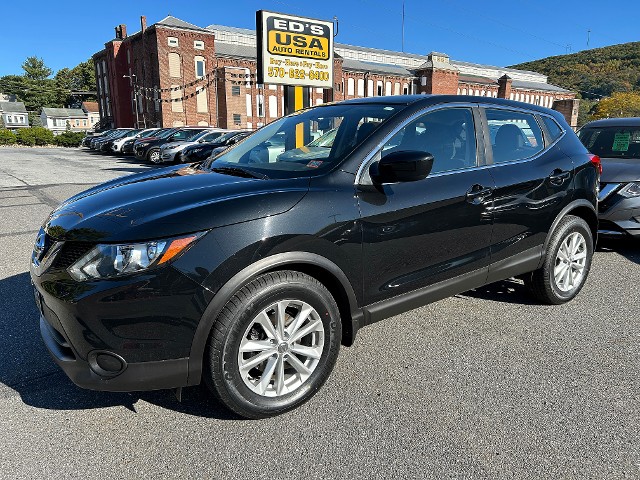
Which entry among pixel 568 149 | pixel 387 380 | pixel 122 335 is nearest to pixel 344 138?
pixel 387 380

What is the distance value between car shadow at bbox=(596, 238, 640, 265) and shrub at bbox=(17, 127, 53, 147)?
42.9 meters

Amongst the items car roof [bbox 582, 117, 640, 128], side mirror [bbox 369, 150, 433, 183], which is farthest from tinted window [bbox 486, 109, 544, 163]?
car roof [bbox 582, 117, 640, 128]

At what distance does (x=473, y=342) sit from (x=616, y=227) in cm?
304

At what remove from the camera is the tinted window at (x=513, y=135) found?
11.5ft

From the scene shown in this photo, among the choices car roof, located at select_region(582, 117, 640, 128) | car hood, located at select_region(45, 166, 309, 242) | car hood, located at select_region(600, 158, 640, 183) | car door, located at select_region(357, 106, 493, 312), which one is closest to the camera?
car hood, located at select_region(45, 166, 309, 242)

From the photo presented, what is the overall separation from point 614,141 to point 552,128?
3.11 meters

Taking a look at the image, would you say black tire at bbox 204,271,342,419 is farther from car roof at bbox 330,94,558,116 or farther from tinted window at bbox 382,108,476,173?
car roof at bbox 330,94,558,116

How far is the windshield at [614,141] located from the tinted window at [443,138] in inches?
157

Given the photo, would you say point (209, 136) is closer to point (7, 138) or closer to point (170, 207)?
point (170, 207)

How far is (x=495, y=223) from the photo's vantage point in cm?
332

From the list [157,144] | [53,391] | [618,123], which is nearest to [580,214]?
[618,123]

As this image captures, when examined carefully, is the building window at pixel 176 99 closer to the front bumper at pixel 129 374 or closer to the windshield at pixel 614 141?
the windshield at pixel 614 141

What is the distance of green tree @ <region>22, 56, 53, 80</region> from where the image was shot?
104 meters

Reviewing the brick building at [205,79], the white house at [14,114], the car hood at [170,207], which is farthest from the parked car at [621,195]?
the white house at [14,114]
